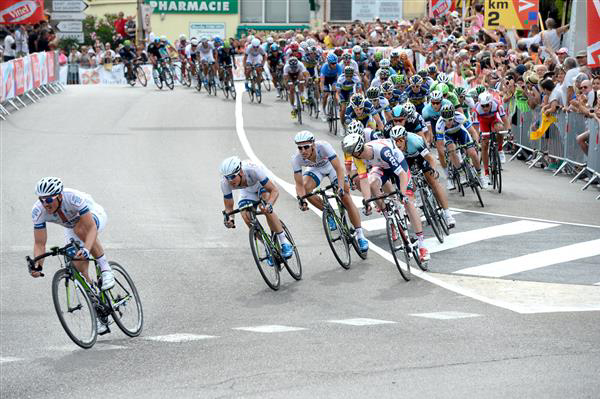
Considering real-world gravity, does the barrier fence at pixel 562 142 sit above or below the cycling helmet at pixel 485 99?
below

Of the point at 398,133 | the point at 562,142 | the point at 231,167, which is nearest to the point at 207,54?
the point at 562,142

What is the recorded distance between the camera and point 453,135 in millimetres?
18766

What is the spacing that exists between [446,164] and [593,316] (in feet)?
25.1

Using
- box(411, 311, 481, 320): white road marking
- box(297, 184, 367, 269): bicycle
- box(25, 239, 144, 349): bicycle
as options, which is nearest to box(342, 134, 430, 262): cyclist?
box(297, 184, 367, 269): bicycle

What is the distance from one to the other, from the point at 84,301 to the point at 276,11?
186ft

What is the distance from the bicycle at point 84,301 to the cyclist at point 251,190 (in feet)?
6.12

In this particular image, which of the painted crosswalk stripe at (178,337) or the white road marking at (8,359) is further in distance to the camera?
the painted crosswalk stripe at (178,337)

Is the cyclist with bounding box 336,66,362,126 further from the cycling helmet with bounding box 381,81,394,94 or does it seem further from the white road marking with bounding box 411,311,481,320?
the white road marking with bounding box 411,311,481,320

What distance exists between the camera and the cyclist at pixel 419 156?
51.2 feet

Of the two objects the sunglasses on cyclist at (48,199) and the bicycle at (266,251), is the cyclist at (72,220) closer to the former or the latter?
the sunglasses on cyclist at (48,199)

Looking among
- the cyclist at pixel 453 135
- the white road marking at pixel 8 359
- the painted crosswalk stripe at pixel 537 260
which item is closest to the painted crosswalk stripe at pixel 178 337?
the white road marking at pixel 8 359

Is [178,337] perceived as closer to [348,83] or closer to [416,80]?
[416,80]

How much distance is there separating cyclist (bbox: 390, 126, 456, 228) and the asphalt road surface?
0.64m

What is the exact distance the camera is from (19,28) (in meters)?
38.1
